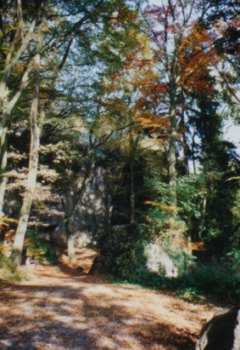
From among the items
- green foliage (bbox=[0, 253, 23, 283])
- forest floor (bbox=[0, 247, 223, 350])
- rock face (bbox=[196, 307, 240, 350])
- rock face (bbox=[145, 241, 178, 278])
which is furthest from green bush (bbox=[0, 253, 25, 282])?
rock face (bbox=[196, 307, 240, 350])

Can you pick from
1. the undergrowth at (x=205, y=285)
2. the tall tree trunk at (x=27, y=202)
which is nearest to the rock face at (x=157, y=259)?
the undergrowth at (x=205, y=285)

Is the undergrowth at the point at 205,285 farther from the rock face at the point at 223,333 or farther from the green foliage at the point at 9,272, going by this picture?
the rock face at the point at 223,333

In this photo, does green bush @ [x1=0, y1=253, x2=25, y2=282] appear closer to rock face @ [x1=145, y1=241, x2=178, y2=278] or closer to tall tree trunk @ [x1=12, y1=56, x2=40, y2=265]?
tall tree trunk @ [x1=12, y1=56, x2=40, y2=265]

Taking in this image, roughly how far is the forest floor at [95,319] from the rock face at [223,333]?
0.64 m

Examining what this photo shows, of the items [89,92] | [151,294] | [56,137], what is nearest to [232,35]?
[151,294]

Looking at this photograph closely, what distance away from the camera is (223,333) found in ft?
16.4

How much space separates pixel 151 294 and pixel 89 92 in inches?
478

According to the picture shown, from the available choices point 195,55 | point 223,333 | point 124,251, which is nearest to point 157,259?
point 124,251

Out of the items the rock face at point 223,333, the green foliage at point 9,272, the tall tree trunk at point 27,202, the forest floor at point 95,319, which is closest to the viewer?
the rock face at point 223,333

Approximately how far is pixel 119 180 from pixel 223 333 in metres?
21.9

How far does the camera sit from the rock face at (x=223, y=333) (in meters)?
4.63

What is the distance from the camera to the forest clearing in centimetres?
668

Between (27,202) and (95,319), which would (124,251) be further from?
(95,319)

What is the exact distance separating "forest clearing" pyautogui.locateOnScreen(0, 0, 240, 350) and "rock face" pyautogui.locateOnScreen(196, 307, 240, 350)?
22mm
